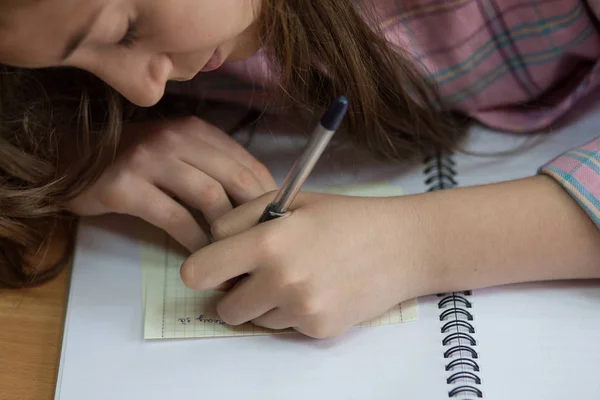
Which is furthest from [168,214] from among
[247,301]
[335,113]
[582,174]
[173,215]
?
[582,174]

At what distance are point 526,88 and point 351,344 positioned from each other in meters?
0.34

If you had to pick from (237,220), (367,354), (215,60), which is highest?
(215,60)

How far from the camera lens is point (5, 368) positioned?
67 centimetres

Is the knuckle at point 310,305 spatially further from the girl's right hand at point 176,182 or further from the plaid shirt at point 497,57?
the plaid shirt at point 497,57

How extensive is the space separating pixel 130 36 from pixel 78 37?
0.04 m

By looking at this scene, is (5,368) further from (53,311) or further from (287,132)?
(287,132)

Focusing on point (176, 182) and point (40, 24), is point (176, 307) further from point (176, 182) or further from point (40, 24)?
point (40, 24)

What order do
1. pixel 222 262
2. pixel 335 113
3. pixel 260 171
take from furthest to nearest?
pixel 260 171, pixel 222 262, pixel 335 113

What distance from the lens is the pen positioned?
547mm

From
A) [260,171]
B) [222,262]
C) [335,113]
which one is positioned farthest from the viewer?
[260,171]

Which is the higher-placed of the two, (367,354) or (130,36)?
(130,36)

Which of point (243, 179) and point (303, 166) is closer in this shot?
point (303, 166)

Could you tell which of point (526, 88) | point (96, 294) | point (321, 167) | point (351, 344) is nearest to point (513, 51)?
point (526, 88)

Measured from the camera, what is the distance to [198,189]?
717mm
